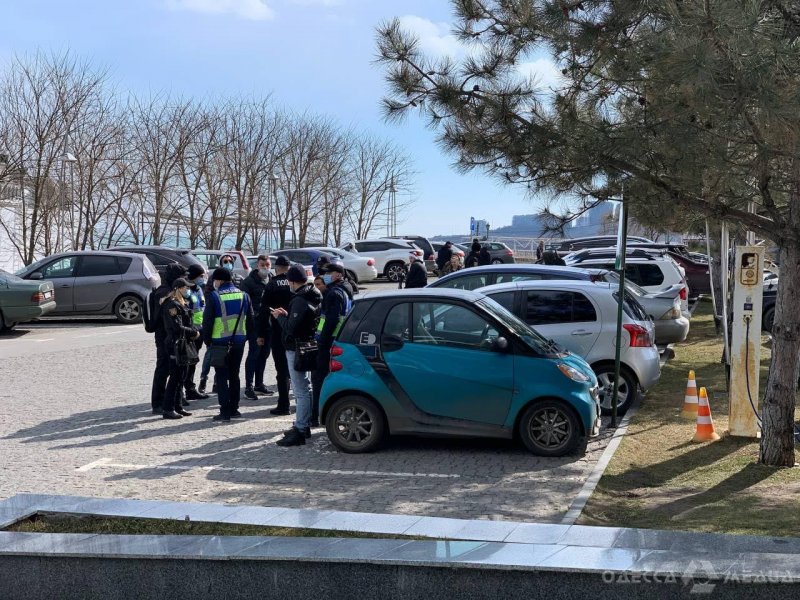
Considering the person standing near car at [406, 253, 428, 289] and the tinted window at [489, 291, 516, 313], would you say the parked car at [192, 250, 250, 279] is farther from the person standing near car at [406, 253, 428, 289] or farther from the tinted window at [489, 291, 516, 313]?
the tinted window at [489, 291, 516, 313]

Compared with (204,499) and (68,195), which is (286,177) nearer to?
(68,195)

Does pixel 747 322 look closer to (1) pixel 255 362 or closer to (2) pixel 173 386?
(1) pixel 255 362

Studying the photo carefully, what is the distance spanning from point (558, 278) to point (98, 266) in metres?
13.2

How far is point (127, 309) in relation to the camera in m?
22.5

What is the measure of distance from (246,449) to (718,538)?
537cm

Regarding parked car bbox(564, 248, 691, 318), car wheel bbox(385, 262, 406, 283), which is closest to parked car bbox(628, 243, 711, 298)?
parked car bbox(564, 248, 691, 318)

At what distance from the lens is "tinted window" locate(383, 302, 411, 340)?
358 inches

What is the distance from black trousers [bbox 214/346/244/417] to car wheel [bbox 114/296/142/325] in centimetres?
1238

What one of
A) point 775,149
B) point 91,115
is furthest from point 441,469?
point 91,115

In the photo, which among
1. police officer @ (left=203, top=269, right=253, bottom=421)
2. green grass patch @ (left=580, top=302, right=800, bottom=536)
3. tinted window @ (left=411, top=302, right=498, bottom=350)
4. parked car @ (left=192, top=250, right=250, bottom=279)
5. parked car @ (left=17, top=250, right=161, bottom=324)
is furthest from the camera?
parked car @ (left=192, top=250, right=250, bottom=279)

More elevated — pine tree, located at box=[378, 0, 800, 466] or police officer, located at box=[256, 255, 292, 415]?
pine tree, located at box=[378, 0, 800, 466]

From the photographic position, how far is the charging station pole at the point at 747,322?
31.3 feet

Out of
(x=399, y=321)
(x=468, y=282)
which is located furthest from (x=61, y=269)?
(x=399, y=321)

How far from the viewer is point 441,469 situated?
28.2 feet
